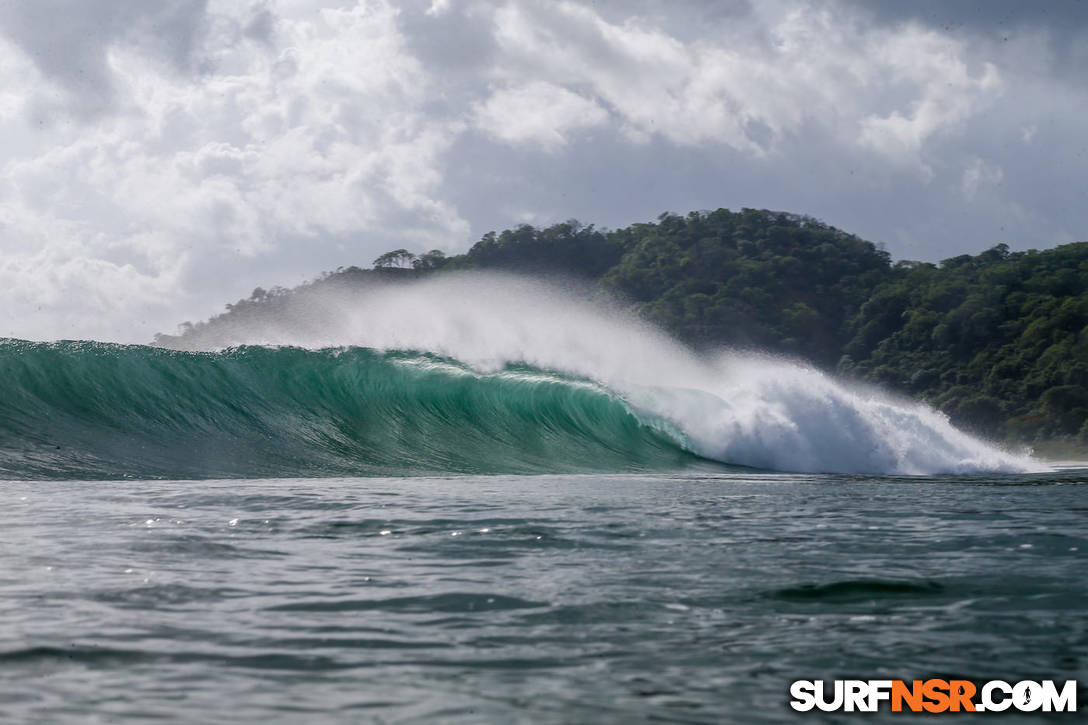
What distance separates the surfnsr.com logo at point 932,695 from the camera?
134 inches

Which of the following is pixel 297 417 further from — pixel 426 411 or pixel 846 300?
pixel 846 300

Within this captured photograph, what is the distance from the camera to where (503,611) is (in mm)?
4816

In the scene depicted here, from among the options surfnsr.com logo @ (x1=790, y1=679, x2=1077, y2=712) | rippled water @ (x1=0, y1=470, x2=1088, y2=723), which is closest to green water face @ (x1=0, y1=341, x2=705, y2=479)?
rippled water @ (x1=0, y1=470, x2=1088, y2=723)

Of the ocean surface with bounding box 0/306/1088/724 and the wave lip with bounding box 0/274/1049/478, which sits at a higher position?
the wave lip with bounding box 0/274/1049/478

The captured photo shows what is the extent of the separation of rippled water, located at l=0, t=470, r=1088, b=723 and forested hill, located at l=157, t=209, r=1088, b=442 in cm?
5540

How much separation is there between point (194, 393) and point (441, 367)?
6.06 meters

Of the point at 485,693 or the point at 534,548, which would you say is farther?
the point at 534,548

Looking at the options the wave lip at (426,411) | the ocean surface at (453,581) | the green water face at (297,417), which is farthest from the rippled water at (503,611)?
the wave lip at (426,411)

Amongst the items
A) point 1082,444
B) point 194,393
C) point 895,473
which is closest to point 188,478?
point 194,393

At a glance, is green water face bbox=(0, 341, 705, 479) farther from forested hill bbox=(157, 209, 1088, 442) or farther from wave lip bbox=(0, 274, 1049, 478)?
forested hill bbox=(157, 209, 1088, 442)

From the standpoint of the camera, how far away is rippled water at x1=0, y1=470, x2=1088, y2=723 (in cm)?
349

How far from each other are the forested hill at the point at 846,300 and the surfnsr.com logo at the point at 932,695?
2289 inches

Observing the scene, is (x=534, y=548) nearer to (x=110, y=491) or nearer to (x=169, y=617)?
(x=169, y=617)

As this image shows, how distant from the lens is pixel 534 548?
6.81 m
